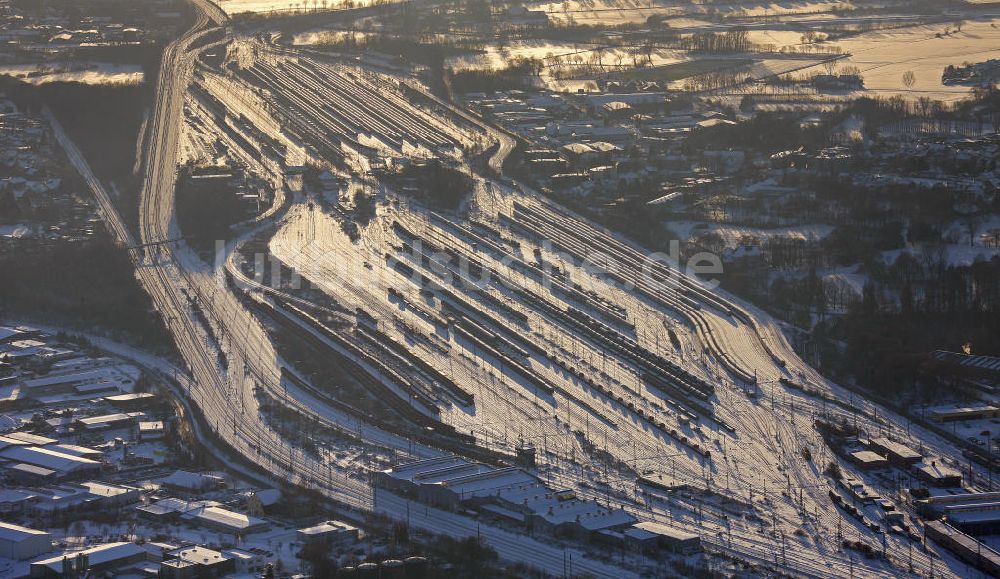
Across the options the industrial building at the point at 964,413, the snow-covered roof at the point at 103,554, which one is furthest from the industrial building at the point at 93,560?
the industrial building at the point at 964,413

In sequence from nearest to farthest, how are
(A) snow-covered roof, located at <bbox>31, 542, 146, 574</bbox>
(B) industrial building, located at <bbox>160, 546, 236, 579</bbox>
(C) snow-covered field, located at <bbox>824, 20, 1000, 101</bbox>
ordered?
1. (B) industrial building, located at <bbox>160, 546, 236, 579</bbox>
2. (A) snow-covered roof, located at <bbox>31, 542, 146, 574</bbox>
3. (C) snow-covered field, located at <bbox>824, 20, 1000, 101</bbox>

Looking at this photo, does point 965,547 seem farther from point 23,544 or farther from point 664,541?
point 23,544

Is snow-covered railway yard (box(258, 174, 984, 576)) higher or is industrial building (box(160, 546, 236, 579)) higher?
snow-covered railway yard (box(258, 174, 984, 576))

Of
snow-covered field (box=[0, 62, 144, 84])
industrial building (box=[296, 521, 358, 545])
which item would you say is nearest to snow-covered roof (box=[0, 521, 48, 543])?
industrial building (box=[296, 521, 358, 545])

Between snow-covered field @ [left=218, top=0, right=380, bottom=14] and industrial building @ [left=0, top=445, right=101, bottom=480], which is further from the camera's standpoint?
snow-covered field @ [left=218, top=0, right=380, bottom=14]

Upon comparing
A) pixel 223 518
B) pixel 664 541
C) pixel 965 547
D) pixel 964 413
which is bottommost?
pixel 223 518

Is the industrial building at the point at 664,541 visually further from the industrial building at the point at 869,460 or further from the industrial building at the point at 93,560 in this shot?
the industrial building at the point at 93,560

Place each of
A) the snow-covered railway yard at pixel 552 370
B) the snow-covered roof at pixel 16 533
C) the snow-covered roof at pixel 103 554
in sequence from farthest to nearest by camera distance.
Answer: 1. the snow-covered railway yard at pixel 552 370
2. the snow-covered roof at pixel 16 533
3. the snow-covered roof at pixel 103 554

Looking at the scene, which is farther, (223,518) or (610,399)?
(610,399)

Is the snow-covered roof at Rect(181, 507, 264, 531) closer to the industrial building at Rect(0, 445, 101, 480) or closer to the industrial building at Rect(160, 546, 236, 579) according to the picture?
the industrial building at Rect(160, 546, 236, 579)

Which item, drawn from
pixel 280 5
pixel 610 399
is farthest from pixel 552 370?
pixel 280 5
